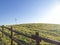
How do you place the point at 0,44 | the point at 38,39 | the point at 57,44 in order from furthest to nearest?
the point at 0,44, the point at 38,39, the point at 57,44

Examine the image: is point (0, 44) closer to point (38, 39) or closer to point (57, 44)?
point (38, 39)

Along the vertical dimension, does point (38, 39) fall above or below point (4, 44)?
above

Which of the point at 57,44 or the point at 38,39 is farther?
the point at 38,39

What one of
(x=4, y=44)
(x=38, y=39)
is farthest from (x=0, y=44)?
(x=38, y=39)

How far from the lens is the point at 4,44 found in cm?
1391

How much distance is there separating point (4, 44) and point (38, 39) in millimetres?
8284

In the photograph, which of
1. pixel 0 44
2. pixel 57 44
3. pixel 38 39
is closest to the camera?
pixel 57 44

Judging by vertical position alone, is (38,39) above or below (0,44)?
above

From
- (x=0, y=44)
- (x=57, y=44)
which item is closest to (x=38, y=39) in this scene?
(x=57, y=44)

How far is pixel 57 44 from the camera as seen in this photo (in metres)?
4.62

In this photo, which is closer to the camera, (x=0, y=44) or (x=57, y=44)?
(x=57, y=44)

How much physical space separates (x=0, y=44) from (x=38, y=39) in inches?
324

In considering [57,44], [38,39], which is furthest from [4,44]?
[57,44]

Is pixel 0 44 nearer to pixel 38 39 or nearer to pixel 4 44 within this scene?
pixel 4 44
